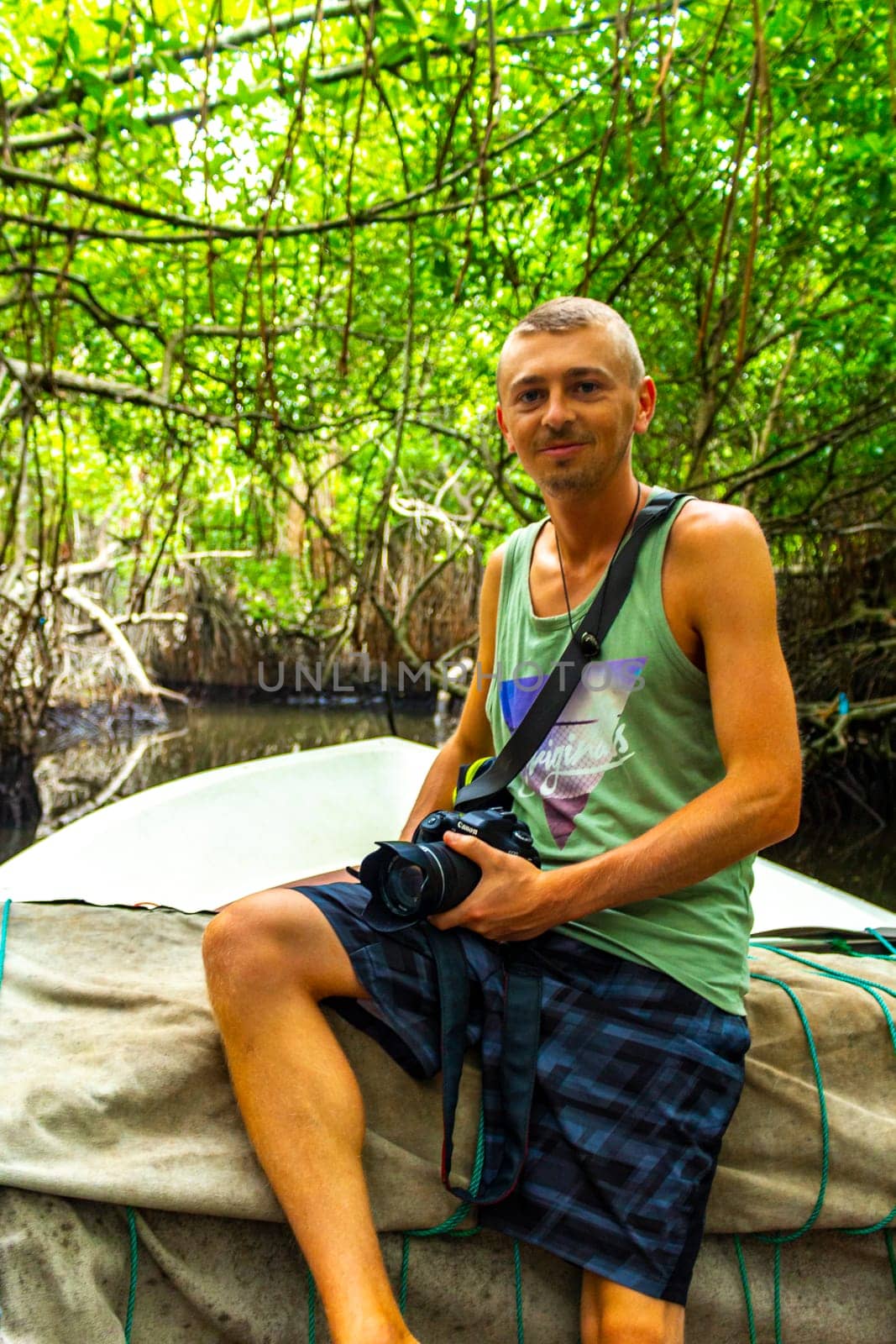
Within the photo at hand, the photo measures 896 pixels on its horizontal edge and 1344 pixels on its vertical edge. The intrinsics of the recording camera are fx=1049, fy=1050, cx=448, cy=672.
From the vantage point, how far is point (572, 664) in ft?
4.63

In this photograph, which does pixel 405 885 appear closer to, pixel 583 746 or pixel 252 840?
pixel 583 746

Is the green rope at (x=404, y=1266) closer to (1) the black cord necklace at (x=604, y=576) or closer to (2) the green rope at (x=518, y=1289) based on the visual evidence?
(2) the green rope at (x=518, y=1289)

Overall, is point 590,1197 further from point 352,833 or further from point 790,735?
point 352,833

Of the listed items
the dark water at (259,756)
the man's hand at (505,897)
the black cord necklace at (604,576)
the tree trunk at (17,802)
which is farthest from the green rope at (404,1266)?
the tree trunk at (17,802)

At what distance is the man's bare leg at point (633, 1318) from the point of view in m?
1.09

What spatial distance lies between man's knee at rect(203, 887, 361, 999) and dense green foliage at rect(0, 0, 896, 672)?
0.90 m

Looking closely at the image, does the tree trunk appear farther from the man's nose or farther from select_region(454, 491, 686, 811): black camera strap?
the man's nose

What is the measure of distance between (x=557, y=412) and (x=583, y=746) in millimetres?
448

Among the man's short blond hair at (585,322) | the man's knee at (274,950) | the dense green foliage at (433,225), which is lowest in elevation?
the man's knee at (274,950)

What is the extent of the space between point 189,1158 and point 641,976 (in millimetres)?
557

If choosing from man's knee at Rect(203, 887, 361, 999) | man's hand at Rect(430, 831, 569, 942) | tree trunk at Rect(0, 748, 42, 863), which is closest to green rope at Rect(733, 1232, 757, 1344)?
man's hand at Rect(430, 831, 569, 942)

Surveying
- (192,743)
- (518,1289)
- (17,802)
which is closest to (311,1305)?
(518,1289)

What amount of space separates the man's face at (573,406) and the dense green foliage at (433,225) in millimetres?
187

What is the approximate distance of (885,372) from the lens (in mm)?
5445
